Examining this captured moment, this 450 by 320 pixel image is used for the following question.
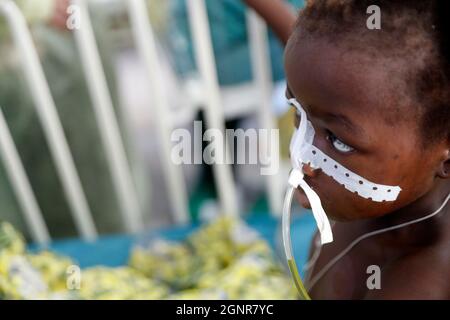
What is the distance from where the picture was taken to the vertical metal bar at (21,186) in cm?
148

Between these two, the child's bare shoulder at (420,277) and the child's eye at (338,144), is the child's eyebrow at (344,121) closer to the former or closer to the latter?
the child's eye at (338,144)

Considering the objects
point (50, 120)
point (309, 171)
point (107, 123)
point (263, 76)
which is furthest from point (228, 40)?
point (309, 171)

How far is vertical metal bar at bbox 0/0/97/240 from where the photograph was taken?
1.39m

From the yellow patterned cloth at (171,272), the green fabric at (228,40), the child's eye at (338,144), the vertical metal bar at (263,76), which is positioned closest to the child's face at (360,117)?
the child's eye at (338,144)

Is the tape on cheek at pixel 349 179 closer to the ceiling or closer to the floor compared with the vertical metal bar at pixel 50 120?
closer to the ceiling

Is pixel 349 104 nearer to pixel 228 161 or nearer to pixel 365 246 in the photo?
pixel 365 246

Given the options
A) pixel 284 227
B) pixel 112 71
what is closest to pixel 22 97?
pixel 112 71

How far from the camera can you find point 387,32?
0.65 meters

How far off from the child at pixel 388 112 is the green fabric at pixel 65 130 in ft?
3.18

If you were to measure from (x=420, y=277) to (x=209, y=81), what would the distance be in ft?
2.70

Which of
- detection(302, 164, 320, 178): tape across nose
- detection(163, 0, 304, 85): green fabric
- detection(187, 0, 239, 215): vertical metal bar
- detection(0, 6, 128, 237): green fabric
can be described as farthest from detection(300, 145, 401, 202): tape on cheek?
detection(0, 6, 128, 237): green fabric

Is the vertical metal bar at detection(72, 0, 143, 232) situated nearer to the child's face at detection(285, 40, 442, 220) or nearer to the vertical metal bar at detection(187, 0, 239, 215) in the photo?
the vertical metal bar at detection(187, 0, 239, 215)

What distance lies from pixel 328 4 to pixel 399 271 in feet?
1.06

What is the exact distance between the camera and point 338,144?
722mm
